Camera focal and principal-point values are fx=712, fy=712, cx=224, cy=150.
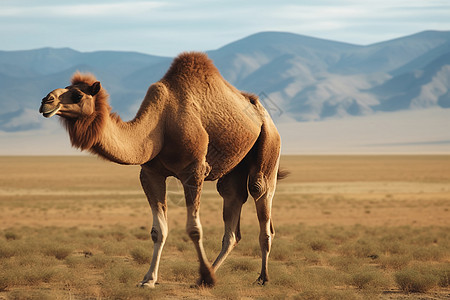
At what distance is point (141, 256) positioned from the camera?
12750 mm

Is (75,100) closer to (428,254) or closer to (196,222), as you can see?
(196,222)

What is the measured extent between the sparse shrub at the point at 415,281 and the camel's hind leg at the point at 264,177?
73.5 inches

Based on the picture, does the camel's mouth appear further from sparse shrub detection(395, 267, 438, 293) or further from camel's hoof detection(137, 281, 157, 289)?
sparse shrub detection(395, 267, 438, 293)

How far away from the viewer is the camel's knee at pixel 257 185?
9953mm

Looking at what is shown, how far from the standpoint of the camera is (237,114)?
9.45 metres

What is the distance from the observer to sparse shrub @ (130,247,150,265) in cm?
1268

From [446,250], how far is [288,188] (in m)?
34.0

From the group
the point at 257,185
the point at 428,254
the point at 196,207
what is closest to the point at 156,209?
the point at 196,207

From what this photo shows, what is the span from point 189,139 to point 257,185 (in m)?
1.75

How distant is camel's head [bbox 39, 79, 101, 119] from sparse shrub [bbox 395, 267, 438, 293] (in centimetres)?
492

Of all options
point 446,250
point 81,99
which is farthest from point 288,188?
point 81,99

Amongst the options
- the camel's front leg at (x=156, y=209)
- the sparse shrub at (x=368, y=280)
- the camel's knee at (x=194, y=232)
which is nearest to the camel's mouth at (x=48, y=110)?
the camel's front leg at (x=156, y=209)

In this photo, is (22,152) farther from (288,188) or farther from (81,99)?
(81,99)

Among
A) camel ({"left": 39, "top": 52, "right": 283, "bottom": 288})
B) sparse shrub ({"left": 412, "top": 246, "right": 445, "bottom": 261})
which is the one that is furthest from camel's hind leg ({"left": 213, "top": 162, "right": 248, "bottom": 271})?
sparse shrub ({"left": 412, "top": 246, "right": 445, "bottom": 261})
